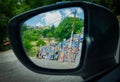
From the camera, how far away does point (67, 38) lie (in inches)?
39.4

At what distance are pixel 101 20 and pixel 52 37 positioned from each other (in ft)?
0.56

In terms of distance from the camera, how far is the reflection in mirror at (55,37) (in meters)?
0.99

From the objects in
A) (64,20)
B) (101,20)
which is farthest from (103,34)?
(64,20)

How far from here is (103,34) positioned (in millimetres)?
895

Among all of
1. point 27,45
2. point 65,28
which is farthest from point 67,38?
point 27,45

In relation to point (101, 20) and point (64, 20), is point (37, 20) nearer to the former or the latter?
point (64, 20)

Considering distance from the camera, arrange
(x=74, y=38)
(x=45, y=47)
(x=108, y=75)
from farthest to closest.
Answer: (x=45, y=47) → (x=74, y=38) → (x=108, y=75)

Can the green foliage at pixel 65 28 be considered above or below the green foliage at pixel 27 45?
above

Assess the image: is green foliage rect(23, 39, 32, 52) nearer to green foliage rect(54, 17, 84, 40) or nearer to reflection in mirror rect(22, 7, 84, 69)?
reflection in mirror rect(22, 7, 84, 69)

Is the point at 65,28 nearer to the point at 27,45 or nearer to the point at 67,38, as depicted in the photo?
the point at 67,38

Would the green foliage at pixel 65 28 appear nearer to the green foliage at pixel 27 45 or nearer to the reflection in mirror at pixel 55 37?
the reflection in mirror at pixel 55 37

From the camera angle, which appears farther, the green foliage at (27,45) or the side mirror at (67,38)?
the green foliage at (27,45)

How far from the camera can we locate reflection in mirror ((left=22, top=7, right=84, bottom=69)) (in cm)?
99

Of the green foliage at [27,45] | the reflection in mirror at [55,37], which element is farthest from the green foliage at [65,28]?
the green foliage at [27,45]
